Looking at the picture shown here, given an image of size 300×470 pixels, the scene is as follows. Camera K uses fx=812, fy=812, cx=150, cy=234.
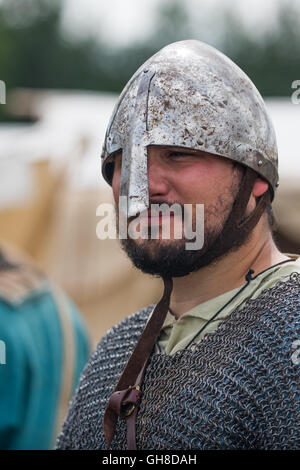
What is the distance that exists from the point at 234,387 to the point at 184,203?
513mm

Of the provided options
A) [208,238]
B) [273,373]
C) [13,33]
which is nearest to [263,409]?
[273,373]

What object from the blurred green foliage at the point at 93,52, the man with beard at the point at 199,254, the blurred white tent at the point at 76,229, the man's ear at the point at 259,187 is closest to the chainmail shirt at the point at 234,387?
the man with beard at the point at 199,254

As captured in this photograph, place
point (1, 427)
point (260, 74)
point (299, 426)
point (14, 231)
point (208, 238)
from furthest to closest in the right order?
point (260, 74)
point (14, 231)
point (1, 427)
point (208, 238)
point (299, 426)

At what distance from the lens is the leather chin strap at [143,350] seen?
2.29m

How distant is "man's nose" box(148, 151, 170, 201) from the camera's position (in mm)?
2254

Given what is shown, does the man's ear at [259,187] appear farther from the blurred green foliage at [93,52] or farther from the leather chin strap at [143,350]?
the blurred green foliage at [93,52]

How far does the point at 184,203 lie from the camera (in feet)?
7.32

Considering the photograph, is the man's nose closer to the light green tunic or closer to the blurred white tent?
the light green tunic

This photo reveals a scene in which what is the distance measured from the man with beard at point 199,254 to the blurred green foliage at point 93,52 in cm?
1969

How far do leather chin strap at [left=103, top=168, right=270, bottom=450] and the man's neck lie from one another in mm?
52

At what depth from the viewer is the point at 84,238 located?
6043 millimetres

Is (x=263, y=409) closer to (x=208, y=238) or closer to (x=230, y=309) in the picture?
(x=230, y=309)

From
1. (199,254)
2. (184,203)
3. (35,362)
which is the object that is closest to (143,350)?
(199,254)

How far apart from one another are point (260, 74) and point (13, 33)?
331 inches
